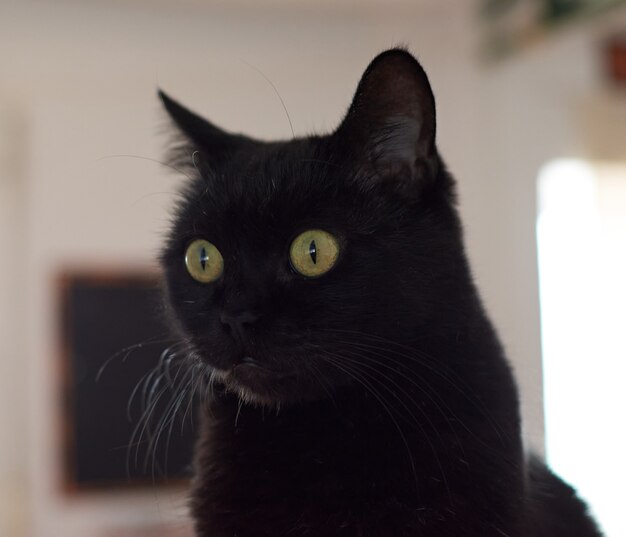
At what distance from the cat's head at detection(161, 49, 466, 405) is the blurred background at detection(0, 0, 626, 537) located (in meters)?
1.21

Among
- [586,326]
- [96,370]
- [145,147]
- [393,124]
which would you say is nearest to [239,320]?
[393,124]

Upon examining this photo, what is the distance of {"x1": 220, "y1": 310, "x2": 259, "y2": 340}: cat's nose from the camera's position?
56cm

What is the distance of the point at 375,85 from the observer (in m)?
0.55

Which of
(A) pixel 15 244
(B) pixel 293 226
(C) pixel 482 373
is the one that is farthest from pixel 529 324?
(A) pixel 15 244

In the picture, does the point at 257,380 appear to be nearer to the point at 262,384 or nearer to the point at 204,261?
the point at 262,384

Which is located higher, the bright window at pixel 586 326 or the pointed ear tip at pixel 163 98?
the pointed ear tip at pixel 163 98

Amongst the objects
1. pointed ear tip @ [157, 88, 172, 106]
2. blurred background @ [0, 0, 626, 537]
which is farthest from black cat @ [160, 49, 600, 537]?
blurred background @ [0, 0, 626, 537]

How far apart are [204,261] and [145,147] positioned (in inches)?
74.6

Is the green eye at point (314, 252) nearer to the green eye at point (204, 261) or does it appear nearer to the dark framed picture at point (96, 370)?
the green eye at point (204, 261)

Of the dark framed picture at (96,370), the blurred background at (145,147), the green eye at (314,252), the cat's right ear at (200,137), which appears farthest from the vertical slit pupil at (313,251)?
the dark framed picture at (96,370)

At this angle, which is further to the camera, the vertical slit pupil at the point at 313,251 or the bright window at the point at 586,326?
the bright window at the point at 586,326

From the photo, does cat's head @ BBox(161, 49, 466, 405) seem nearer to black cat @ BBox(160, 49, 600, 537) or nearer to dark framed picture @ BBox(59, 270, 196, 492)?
black cat @ BBox(160, 49, 600, 537)

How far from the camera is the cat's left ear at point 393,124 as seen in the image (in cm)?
54

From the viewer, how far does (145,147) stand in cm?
244
